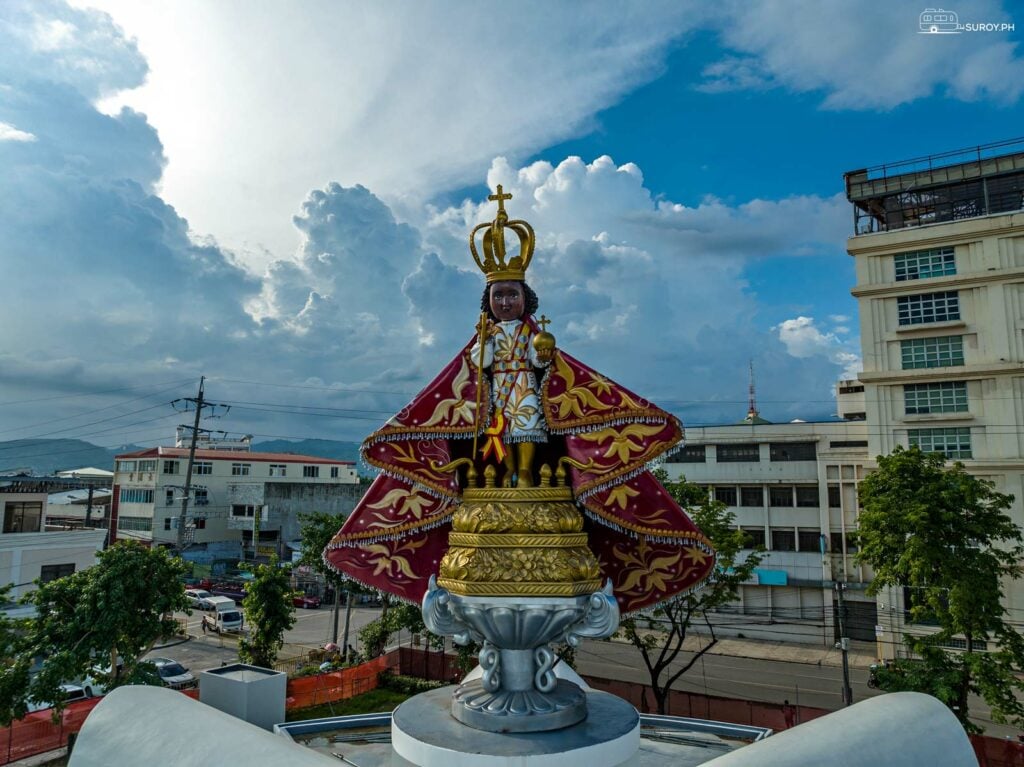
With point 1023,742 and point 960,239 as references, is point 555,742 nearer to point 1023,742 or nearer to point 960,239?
point 1023,742

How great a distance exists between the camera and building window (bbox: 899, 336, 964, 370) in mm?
21734

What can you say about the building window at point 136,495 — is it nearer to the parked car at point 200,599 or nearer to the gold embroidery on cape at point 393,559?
the parked car at point 200,599

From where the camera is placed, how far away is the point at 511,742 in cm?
547

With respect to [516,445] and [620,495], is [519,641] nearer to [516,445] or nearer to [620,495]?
[620,495]

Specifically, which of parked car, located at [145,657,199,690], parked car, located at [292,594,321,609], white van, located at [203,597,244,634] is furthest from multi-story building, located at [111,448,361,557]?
parked car, located at [145,657,199,690]

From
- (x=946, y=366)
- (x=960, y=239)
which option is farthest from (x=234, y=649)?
(x=960, y=239)

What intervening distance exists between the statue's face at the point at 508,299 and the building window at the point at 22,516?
75.0ft

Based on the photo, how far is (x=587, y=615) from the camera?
19.2ft

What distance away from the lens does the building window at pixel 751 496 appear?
26.8 metres

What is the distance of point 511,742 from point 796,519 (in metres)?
23.0

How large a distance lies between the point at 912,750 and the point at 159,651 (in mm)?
23563

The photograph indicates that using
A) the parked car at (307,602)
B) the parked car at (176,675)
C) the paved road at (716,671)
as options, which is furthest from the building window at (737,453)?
the parked car at (176,675)

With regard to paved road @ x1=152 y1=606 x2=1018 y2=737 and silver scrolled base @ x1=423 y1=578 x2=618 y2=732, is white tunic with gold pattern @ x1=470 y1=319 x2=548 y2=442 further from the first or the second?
paved road @ x1=152 y1=606 x2=1018 y2=737

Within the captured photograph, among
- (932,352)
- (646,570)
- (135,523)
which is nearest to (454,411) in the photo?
(646,570)
